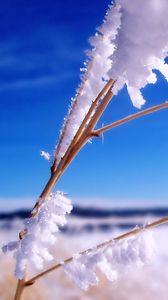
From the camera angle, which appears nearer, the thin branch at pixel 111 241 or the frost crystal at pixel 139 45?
the frost crystal at pixel 139 45

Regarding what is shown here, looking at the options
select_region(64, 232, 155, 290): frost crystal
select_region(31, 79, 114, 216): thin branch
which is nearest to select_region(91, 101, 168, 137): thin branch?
select_region(31, 79, 114, 216): thin branch

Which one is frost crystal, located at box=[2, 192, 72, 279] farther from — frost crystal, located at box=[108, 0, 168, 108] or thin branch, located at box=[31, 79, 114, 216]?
frost crystal, located at box=[108, 0, 168, 108]

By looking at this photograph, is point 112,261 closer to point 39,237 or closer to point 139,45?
point 39,237

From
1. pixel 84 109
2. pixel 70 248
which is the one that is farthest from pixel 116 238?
pixel 70 248

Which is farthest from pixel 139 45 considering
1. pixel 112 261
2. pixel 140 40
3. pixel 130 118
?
pixel 112 261

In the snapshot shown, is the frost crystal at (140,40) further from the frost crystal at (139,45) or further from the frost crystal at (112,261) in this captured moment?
the frost crystal at (112,261)

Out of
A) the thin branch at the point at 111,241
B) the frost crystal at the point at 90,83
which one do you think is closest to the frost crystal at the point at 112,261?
the thin branch at the point at 111,241

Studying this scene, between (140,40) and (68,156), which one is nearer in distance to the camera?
(140,40)
